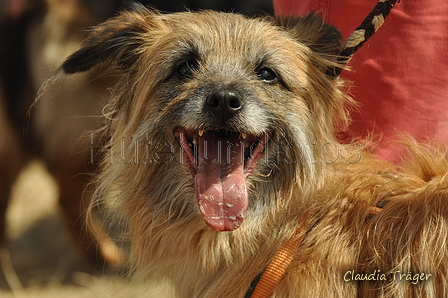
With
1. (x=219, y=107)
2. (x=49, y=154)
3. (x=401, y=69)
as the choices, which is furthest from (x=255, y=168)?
(x=49, y=154)

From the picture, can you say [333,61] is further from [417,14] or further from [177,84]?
[177,84]

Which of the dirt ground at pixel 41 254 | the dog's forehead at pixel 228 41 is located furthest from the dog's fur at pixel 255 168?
the dirt ground at pixel 41 254

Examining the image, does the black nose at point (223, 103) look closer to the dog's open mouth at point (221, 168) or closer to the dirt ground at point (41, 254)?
the dog's open mouth at point (221, 168)

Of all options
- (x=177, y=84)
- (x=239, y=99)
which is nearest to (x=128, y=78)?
(x=177, y=84)

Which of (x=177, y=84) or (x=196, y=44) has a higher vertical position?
(x=196, y=44)

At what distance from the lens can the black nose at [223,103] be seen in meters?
2.05

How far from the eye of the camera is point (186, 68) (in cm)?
229

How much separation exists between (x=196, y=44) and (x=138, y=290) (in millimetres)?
2262

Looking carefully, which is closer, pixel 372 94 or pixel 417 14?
pixel 417 14

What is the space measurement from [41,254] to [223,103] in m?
2.76

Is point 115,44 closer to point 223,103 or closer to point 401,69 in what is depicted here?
point 223,103

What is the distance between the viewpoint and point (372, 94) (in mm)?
2814

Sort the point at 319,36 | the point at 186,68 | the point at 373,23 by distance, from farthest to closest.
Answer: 1. the point at 319,36
2. the point at 186,68
3. the point at 373,23

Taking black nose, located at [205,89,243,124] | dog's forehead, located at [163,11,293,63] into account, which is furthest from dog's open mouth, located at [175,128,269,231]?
dog's forehead, located at [163,11,293,63]
